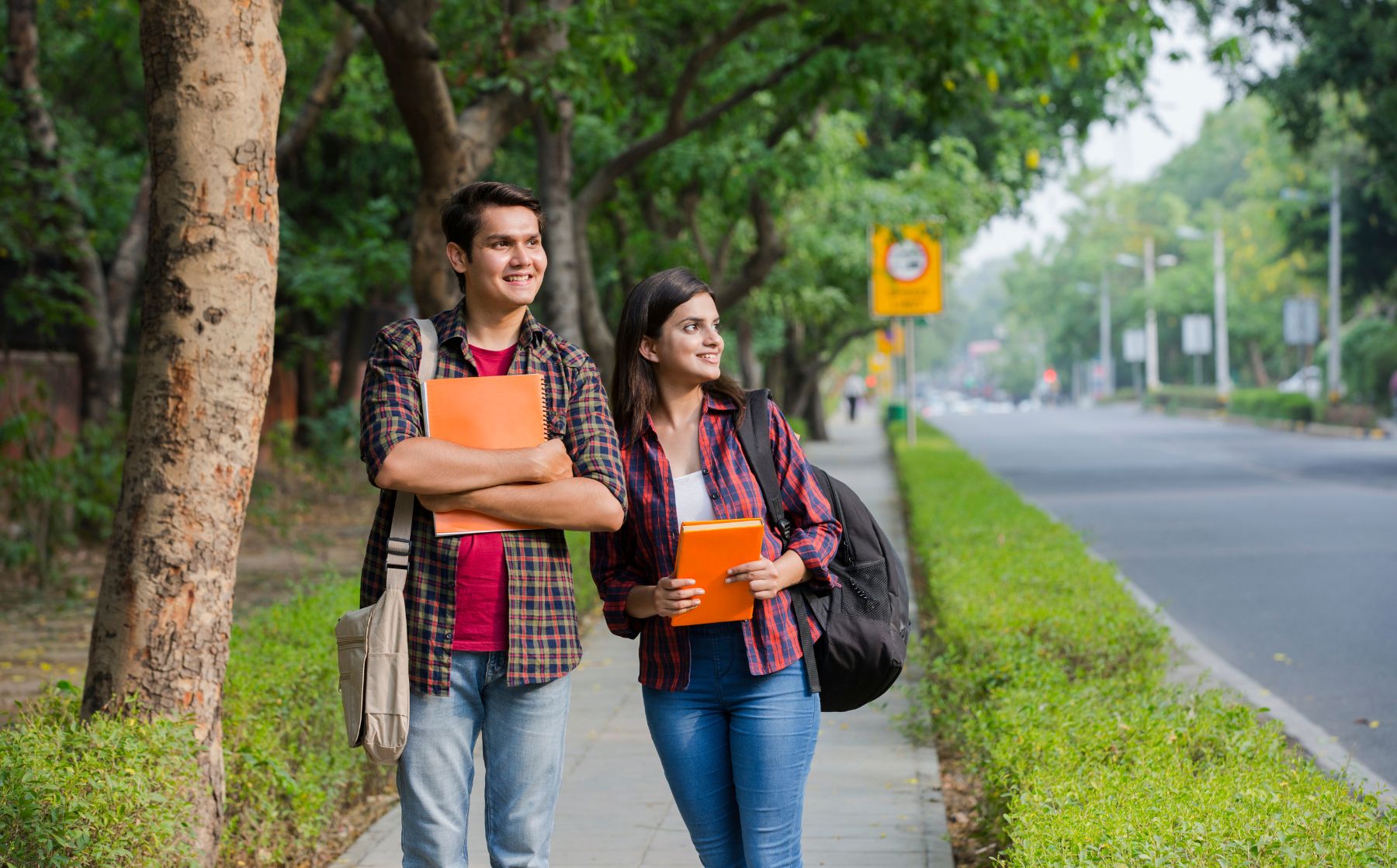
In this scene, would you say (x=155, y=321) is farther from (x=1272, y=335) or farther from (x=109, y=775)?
(x=1272, y=335)

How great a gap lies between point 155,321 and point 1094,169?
331 ft

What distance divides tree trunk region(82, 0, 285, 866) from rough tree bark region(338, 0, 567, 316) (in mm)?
3594

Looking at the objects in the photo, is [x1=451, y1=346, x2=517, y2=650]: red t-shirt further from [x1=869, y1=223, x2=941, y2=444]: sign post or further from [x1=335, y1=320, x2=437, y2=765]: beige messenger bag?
[x1=869, y1=223, x2=941, y2=444]: sign post

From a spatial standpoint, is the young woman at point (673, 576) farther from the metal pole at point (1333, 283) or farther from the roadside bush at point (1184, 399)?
the roadside bush at point (1184, 399)

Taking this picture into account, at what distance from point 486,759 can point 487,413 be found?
2.38ft

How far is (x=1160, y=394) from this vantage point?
64812 millimetres

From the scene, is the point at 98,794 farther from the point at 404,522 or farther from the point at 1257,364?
the point at 1257,364

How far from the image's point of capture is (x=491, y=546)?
3.00m

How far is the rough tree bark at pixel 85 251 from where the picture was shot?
12.4 metres

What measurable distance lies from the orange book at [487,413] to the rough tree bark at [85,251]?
10.0 metres

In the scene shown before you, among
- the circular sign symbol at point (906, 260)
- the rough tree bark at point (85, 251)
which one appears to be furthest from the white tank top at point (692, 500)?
the circular sign symbol at point (906, 260)

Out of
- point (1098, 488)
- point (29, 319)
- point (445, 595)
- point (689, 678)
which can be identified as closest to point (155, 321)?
point (445, 595)

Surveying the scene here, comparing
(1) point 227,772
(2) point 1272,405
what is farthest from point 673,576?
(2) point 1272,405

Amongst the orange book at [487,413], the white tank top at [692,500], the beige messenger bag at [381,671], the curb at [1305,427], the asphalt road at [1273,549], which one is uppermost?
the orange book at [487,413]
